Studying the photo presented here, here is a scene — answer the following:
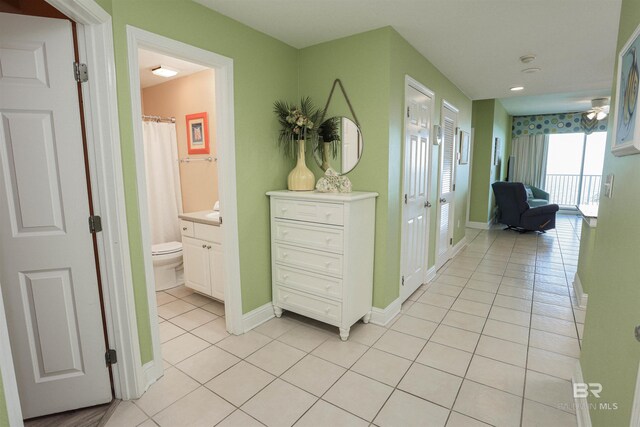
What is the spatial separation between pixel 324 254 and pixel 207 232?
3.91 ft

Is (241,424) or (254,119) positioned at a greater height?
(254,119)

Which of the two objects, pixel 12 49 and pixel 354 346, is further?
pixel 354 346

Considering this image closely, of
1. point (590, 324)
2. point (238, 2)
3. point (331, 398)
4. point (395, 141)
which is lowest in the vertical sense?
point (331, 398)

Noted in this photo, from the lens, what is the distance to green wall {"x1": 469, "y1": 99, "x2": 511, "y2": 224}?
6.36 metres

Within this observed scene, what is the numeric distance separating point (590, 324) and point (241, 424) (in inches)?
76.3

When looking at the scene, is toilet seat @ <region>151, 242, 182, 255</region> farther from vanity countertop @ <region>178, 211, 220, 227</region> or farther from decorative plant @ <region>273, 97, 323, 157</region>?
decorative plant @ <region>273, 97, 323, 157</region>

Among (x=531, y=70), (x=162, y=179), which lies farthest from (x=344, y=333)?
(x=531, y=70)

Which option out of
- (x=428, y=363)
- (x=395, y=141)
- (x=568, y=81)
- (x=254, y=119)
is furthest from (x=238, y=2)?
(x=568, y=81)

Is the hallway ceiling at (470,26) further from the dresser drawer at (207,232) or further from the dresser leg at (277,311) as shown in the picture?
the dresser leg at (277,311)

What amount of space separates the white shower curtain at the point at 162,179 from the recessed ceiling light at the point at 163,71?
0.61 metres

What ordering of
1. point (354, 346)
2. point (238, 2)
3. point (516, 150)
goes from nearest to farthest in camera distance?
point (238, 2)
point (354, 346)
point (516, 150)

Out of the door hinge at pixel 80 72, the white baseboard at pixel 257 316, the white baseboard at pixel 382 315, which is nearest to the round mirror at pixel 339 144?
the white baseboard at pixel 382 315

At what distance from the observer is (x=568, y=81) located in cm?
427

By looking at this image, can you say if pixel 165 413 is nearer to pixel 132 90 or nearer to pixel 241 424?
pixel 241 424
